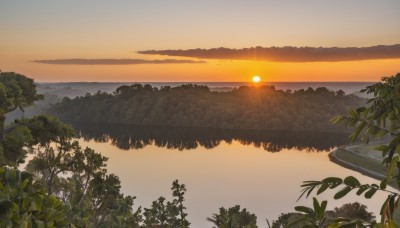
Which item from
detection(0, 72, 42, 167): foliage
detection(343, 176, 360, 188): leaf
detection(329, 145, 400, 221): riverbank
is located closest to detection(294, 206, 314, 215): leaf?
detection(343, 176, 360, 188): leaf

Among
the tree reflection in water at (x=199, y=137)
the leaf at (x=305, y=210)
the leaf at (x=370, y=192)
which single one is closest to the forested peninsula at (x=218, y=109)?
the tree reflection in water at (x=199, y=137)

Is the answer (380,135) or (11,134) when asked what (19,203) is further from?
(11,134)

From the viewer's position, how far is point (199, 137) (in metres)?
138

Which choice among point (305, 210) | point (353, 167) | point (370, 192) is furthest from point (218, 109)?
point (305, 210)

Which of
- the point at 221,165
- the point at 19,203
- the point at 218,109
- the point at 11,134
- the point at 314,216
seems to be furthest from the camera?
the point at 218,109

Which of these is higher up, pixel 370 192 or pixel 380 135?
pixel 380 135

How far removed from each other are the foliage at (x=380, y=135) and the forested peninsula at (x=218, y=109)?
159 meters

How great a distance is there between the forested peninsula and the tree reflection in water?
8881mm

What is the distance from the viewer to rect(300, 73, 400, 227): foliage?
228 cm

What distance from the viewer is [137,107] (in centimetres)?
18488

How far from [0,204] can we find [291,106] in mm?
175991

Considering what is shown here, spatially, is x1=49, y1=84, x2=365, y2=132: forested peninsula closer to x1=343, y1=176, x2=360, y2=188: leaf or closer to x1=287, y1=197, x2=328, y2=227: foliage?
x1=343, y1=176, x2=360, y2=188: leaf

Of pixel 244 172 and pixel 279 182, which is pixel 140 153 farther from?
pixel 279 182

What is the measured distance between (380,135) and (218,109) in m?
172
